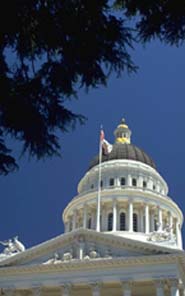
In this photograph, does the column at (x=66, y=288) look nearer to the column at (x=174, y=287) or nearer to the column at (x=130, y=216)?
the column at (x=174, y=287)

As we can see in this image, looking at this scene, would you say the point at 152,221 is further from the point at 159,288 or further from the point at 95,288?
the point at 159,288

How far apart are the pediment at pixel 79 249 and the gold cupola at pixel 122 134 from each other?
34.8 metres

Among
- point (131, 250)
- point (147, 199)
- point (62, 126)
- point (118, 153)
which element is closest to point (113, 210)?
point (147, 199)

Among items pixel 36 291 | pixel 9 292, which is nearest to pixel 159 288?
pixel 36 291

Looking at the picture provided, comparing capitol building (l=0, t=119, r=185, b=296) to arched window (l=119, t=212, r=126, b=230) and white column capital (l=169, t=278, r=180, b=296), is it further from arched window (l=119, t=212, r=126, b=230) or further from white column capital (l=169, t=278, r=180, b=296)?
arched window (l=119, t=212, r=126, b=230)

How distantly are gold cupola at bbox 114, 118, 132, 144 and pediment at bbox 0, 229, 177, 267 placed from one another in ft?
114

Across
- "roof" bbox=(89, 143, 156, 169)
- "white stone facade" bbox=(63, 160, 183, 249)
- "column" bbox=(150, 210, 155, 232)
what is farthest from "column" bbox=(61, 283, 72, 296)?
"roof" bbox=(89, 143, 156, 169)

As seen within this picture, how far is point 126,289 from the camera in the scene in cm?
4500

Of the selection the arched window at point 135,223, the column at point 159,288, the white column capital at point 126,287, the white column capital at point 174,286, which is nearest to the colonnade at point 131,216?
the arched window at point 135,223

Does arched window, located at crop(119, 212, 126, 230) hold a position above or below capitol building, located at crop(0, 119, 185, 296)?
above

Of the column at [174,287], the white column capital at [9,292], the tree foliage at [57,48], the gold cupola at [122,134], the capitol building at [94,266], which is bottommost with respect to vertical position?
the tree foliage at [57,48]

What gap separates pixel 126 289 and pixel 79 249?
219 inches

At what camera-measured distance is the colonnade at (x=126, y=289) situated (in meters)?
44.1

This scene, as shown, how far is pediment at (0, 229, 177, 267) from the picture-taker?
47094mm
